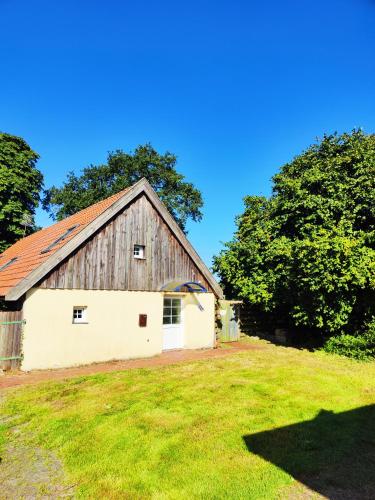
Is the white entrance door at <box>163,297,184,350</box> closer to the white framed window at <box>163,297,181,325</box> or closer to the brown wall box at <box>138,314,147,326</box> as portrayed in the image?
the white framed window at <box>163,297,181,325</box>

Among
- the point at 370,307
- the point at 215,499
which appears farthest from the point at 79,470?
the point at 370,307

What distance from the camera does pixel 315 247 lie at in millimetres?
13680

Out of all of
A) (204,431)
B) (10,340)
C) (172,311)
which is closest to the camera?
(204,431)

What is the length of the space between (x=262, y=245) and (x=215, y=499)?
15.6 meters

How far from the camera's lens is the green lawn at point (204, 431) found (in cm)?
473

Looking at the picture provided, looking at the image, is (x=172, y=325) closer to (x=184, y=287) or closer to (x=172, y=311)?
(x=172, y=311)

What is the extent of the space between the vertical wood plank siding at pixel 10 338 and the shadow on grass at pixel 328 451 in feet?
27.1

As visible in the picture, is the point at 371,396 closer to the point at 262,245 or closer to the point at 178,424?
the point at 178,424

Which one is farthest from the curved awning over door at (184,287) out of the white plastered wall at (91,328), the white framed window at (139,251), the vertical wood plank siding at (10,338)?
the vertical wood plank siding at (10,338)

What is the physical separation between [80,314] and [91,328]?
0.67 meters

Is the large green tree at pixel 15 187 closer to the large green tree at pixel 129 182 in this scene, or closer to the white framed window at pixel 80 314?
the large green tree at pixel 129 182

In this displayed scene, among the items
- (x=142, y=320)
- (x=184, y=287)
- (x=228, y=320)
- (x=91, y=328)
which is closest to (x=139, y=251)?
(x=184, y=287)

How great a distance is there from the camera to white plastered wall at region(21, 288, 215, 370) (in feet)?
37.0

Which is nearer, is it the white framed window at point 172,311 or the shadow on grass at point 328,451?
the shadow on grass at point 328,451
